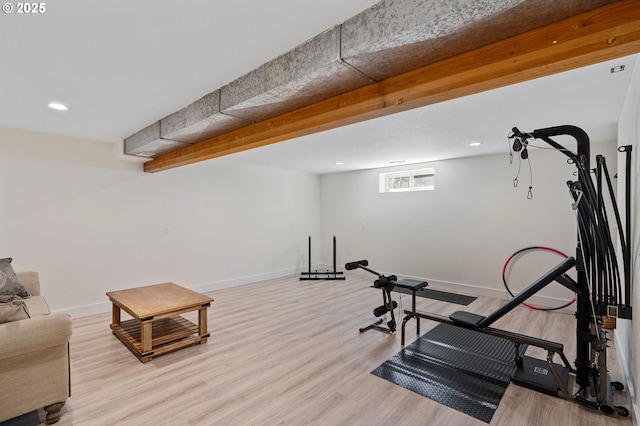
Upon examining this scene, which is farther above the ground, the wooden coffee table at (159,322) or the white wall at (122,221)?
the white wall at (122,221)

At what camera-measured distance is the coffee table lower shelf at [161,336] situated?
2.89 meters

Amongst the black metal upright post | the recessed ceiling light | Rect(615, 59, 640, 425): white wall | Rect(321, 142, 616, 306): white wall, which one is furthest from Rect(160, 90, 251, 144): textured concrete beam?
Rect(321, 142, 616, 306): white wall

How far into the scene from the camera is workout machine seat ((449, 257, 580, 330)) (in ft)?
7.88

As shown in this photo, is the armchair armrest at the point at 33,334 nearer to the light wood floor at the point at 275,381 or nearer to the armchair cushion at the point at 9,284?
the light wood floor at the point at 275,381

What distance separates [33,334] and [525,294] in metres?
3.65

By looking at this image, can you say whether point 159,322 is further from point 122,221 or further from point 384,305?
point 384,305

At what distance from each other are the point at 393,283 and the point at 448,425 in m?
1.62

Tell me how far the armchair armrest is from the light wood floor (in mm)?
589

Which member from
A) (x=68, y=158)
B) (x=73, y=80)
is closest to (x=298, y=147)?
(x=73, y=80)

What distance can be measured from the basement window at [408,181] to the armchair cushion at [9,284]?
5578 mm

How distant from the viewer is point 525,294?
102 inches

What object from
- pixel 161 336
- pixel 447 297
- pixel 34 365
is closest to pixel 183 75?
pixel 34 365

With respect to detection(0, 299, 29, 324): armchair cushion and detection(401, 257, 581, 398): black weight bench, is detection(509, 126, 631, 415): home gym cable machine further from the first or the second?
detection(0, 299, 29, 324): armchair cushion

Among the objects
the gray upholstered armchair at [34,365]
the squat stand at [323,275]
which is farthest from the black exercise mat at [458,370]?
the squat stand at [323,275]
